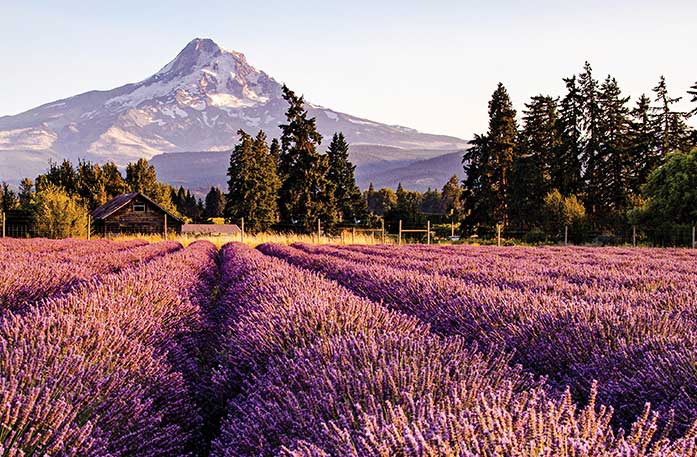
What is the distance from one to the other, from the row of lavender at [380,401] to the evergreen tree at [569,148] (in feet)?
139

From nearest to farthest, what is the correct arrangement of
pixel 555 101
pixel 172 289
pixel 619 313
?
pixel 619 313 < pixel 172 289 < pixel 555 101

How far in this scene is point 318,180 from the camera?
4081 centimetres

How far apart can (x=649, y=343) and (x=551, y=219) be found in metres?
34.4

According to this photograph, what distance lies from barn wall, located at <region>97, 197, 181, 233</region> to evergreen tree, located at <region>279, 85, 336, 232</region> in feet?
29.9

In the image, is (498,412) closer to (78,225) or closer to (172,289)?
(172,289)

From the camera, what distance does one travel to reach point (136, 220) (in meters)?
40.3

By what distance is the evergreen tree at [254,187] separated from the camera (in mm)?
52344

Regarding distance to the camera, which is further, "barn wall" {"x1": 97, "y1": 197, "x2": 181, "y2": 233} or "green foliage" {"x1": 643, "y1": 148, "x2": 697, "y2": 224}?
"barn wall" {"x1": 97, "y1": 197, "x2": 181, "y2": 233}

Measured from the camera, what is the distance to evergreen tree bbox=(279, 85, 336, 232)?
40031 mm

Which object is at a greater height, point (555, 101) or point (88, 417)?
point (555, 101)

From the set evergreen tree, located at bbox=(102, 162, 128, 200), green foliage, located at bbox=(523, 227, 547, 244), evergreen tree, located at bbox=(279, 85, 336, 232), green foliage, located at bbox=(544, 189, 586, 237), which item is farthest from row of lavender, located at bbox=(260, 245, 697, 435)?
evergreen tree, located at bbox=(102, 162, 128, 200)

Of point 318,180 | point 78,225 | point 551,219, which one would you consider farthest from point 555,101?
point 78,225

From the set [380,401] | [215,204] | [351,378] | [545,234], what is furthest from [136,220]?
[215,204]

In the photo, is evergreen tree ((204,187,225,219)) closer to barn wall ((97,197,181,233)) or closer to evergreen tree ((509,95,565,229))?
barn wall ((97,197,181,233))
